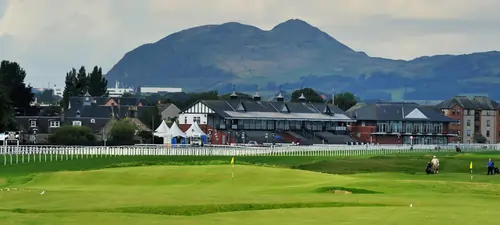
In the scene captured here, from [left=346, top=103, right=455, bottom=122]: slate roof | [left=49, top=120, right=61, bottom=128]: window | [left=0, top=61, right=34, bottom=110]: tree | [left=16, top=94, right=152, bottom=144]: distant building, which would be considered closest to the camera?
[left=16, top=94, right=152, bottom=144]: distant building

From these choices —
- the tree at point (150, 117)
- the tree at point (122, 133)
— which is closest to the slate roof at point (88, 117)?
the tree at point (150, 117)

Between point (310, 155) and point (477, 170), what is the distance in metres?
28.9

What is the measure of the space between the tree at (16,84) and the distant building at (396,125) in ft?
197

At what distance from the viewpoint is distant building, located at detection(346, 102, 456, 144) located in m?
190

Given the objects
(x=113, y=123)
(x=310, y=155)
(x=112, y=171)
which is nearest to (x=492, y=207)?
(x=112, y=171)

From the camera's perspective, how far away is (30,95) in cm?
19238

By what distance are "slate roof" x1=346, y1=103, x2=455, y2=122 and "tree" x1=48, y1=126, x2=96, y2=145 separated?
62884 millimetres

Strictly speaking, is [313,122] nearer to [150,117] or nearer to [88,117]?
[150,117]

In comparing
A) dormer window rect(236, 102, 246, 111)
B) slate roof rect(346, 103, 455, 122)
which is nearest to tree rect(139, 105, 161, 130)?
dormer window rect(236, 102, 246, 111)

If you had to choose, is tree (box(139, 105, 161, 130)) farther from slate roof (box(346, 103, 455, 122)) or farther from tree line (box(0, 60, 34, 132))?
slate roof (box(346, 103, 455, 122))

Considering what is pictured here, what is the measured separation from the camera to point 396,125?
190 metres

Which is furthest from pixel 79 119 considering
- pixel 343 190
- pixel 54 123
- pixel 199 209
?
pixel 199 209

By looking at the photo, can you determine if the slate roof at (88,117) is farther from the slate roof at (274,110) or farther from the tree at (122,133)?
the tree at (122,133)

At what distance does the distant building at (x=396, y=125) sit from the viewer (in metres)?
190
